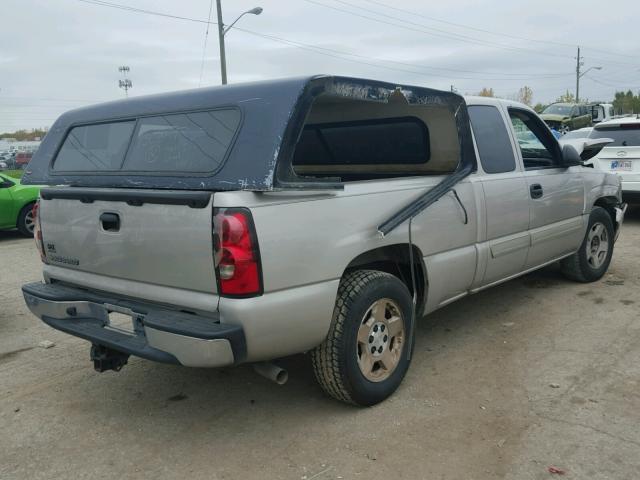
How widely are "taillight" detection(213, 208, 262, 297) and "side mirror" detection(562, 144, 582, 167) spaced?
3.58 metres

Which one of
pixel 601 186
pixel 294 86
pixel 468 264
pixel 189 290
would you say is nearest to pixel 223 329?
pixel 189 290

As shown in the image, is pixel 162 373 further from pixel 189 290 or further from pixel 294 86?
pixel 294 86

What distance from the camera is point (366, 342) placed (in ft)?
11.1

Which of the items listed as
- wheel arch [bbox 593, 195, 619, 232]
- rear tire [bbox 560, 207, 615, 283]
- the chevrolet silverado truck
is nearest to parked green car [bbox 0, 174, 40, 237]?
the chevrolet silverado truck

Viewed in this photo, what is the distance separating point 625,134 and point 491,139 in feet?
20.5

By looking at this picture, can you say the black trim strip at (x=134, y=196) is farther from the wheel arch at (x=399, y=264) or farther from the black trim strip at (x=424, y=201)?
the black trim strip at (x=424, y=201)

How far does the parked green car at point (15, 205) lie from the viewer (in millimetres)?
10055

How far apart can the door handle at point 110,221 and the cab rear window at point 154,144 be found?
33cm

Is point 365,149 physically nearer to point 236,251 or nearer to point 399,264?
point 399,264

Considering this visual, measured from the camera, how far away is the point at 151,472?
288cm

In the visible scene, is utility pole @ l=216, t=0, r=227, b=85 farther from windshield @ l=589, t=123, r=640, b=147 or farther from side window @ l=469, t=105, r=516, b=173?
side window @ l=469, t=105, r=516, b=173

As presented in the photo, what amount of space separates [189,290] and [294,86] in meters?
1.17

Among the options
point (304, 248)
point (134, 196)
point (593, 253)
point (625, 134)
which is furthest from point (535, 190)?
point (625, 134)

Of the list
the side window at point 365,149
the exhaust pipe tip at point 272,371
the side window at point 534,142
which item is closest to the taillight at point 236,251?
the exhaust pipe tip at point 272,371
